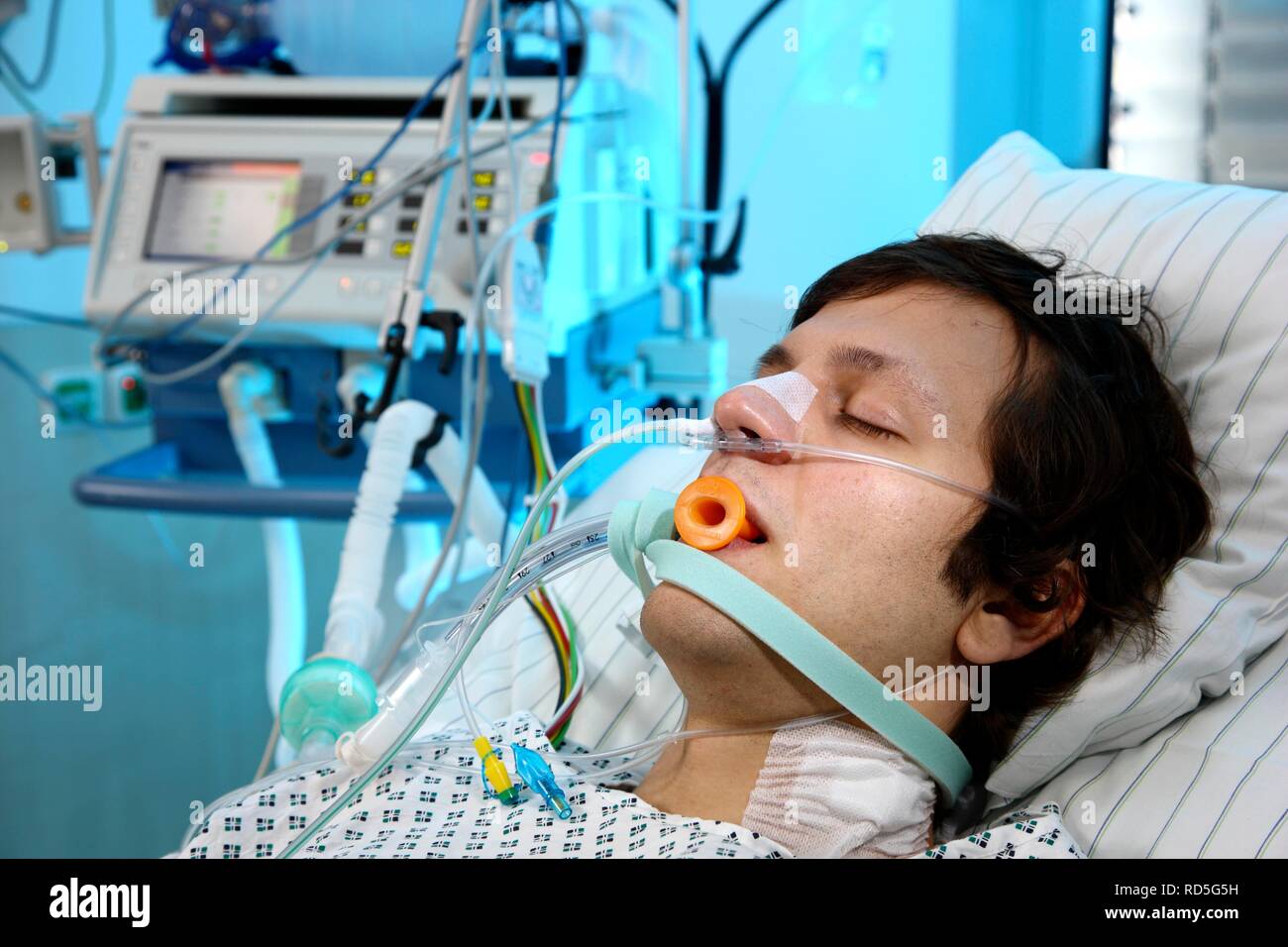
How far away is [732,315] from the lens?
256 cm

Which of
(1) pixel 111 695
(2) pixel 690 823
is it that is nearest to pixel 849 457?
(2) pixel 690 823

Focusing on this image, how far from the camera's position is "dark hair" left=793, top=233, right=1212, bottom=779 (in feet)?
3.38

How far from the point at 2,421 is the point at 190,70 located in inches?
87.8

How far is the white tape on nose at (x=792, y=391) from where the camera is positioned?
1.03 m

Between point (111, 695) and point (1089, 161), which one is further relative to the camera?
point (111, 695)

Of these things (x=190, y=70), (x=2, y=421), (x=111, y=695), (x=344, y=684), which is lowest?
(x=111, y=695)

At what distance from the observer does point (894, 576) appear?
3.26 ft

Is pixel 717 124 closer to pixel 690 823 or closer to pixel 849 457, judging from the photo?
pixel 849 457

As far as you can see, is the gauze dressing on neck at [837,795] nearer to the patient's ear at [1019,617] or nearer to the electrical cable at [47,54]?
the patient's ear at [1019,617]

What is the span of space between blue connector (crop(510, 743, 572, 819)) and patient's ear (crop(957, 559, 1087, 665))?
1.30ft

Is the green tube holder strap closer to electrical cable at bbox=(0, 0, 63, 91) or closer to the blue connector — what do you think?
the blue connector
